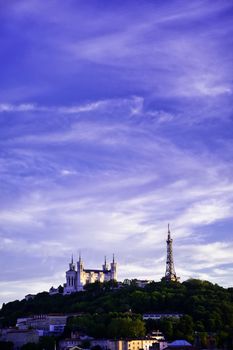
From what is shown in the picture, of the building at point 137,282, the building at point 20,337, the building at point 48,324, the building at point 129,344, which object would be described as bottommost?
the building at point 129,344

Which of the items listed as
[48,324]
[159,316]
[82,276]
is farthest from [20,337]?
[82,276]

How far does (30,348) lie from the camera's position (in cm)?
7894

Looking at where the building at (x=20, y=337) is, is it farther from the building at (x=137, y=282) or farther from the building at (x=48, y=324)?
the building at (x=137, y=282)

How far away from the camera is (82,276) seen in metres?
118

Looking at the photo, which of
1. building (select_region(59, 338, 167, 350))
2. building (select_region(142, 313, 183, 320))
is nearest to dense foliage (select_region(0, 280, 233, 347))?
building (select_region(142, 313, 183, 320))

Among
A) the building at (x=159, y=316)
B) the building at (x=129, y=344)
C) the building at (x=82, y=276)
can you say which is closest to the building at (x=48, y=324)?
the building at (x=159, y=316)

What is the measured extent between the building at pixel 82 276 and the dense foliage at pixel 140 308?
3.75 m

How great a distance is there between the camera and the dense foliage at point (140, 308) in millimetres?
79375

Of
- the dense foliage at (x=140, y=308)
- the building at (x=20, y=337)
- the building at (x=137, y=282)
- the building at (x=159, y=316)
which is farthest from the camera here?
the building at (x=137, y=282)

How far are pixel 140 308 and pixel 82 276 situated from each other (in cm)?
2730

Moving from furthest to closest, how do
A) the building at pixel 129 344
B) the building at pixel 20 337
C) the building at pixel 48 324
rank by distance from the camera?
the building at pixel 48 324 → the building at pixel 20 337 → the building at pixel 129 344

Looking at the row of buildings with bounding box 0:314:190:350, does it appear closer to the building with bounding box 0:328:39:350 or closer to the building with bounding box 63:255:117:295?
the building with bounding box 0:328:39:350

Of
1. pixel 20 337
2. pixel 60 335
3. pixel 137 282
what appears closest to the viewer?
pixel 60 335

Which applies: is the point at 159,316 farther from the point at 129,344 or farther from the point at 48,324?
the point at 48,324
